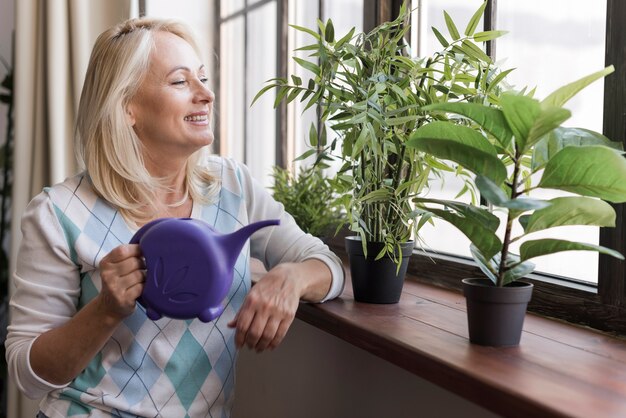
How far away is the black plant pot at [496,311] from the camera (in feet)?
3.07

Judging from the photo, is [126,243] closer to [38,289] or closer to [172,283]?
[38,289]

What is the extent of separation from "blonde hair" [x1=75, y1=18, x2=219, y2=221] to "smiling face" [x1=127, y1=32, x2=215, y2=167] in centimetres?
2

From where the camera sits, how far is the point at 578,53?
1162mm

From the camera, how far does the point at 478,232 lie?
95 centimetres

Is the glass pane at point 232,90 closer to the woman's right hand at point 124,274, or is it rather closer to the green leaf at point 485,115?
the woman's right hand at point 124,274

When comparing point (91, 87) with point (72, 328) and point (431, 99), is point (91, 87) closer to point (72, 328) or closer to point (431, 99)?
point (72, 328)

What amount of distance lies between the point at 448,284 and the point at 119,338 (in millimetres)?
657

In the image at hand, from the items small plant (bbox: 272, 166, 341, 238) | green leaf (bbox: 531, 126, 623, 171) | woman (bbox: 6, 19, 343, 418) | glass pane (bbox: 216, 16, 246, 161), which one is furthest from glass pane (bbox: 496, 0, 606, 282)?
glass pane (bbox: 216, 16, 246, 161)

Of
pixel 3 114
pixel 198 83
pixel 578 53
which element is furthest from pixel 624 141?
pixel 3 114

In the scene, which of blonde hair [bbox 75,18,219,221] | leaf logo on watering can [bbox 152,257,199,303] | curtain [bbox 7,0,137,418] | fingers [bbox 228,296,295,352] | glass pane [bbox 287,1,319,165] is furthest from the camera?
curtain [bbox 7,0,137,418]

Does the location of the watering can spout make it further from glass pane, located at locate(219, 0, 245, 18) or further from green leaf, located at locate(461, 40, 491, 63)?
glass pane, located at locate(219, 0, 245, 18)

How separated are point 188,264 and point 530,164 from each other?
0.51 metres

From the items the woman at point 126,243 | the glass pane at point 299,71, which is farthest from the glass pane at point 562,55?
the glass pane at point 299,71

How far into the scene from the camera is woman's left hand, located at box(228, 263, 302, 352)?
43.9 inches
